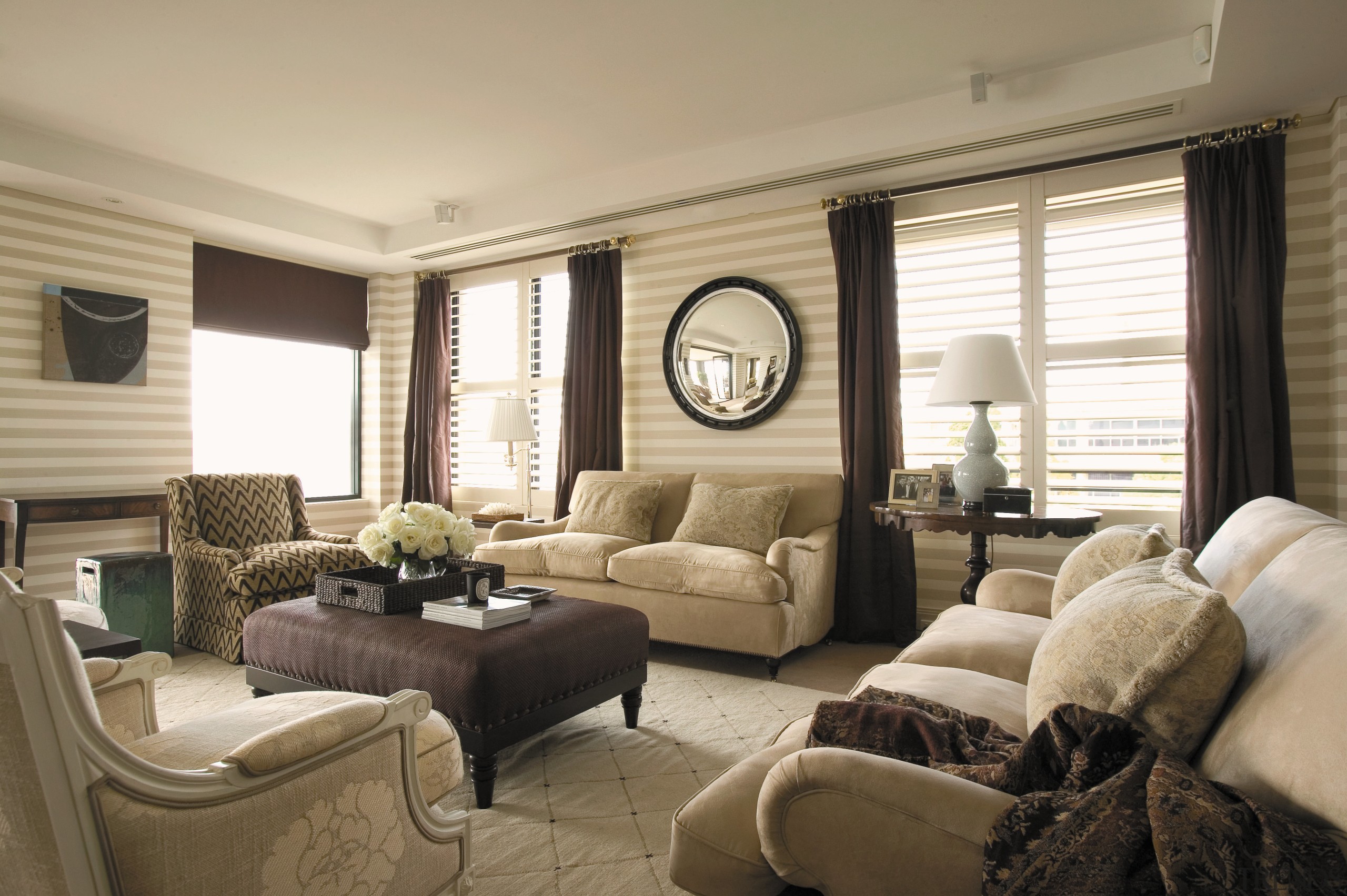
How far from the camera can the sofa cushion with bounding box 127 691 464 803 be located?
1384 millimetres

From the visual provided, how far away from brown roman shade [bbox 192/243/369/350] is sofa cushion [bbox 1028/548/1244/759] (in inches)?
227

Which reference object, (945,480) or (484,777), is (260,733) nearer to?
(484,777)

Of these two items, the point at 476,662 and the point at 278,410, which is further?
the point at 278,410

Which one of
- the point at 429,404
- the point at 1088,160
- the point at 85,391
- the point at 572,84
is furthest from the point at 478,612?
the point at 429,404

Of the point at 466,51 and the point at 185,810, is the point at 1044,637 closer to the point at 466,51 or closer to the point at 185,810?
the point at 185,810

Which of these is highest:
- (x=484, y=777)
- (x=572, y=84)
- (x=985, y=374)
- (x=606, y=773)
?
(x=572, y=84)

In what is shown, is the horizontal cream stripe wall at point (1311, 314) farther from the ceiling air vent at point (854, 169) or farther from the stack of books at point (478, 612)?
the stack of books at point (478, 612)

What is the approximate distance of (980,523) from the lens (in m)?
3.18

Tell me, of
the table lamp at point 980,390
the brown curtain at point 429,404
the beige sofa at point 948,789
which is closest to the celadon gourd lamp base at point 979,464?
the table lamp at point 980,390

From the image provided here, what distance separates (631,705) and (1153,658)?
206 cm

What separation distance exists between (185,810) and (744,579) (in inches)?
104

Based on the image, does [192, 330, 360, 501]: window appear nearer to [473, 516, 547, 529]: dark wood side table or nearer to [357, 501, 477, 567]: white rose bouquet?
[473, 516, 547, 529]: dark wood side table

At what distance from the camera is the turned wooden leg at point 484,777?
2184 mm

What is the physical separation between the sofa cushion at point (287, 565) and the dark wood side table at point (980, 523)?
2.75 metres
